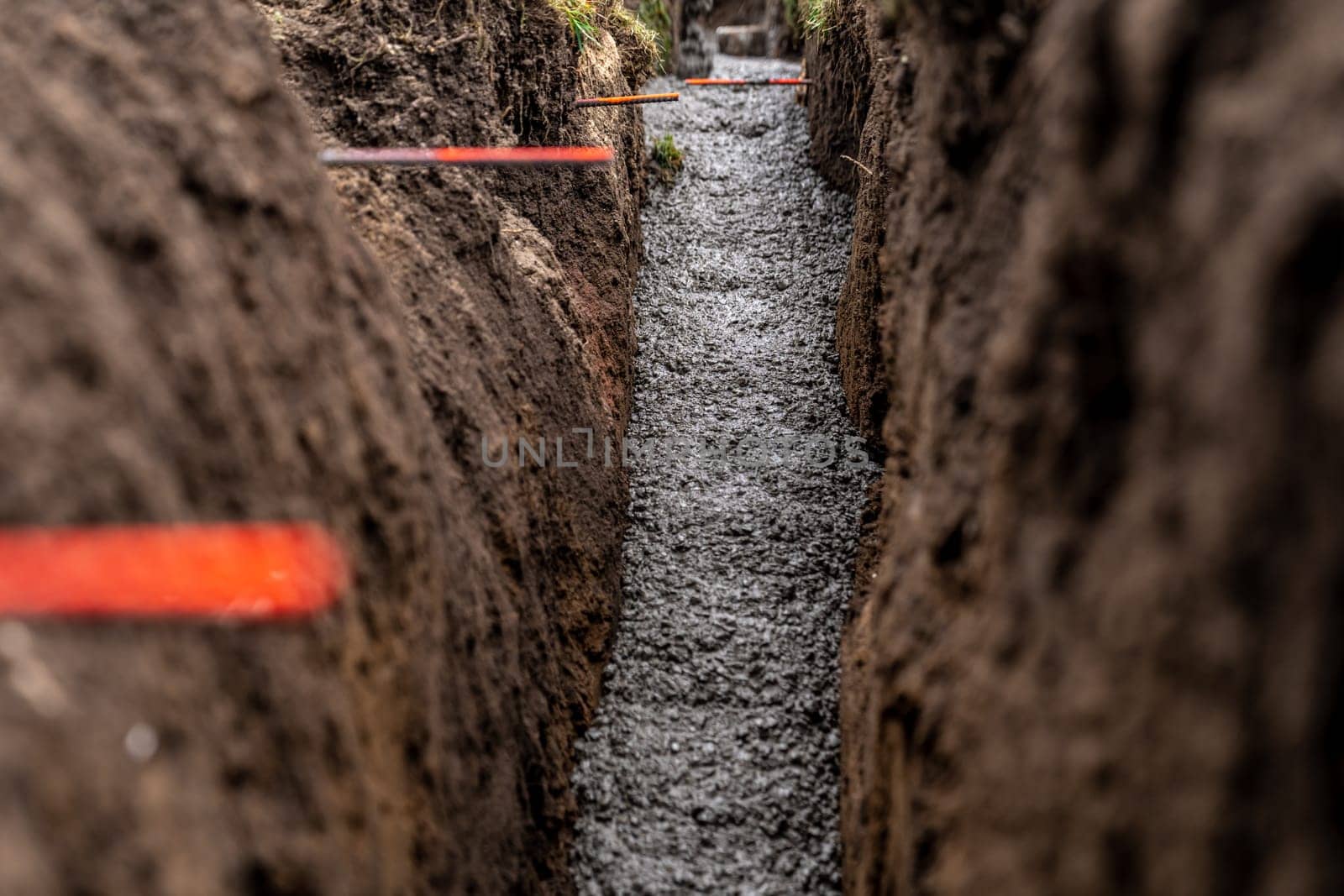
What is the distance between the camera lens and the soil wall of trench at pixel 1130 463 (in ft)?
3.22

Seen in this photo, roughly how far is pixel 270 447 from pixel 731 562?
3194 millimetres

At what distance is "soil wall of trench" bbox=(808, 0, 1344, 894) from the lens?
38.7 inches

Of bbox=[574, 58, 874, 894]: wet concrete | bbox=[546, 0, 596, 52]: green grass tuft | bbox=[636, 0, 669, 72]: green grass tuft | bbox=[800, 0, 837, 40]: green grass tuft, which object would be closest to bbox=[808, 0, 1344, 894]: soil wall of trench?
bbox=[574, 58, 874, 894]: wet concrete

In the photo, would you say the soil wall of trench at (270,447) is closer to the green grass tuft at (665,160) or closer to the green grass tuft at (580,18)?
the green grass tuft at (580,18)

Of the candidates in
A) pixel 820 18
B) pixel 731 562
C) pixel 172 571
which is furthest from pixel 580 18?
pixel 172 571

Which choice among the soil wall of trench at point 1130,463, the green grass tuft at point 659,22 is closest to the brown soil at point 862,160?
the soil wall of trench at point 1130,463

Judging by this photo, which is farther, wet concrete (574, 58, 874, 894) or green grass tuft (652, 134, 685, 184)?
green grass tuft (652, 134, 685, 184)

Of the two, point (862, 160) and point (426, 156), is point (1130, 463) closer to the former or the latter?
point (426, 156)

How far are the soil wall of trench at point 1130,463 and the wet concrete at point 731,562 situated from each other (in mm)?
1254

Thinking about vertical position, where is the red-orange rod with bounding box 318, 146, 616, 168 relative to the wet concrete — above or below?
above

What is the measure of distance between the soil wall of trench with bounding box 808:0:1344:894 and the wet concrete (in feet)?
4.11

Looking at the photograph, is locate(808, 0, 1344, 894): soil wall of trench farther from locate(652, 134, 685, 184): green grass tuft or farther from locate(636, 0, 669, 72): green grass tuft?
locate(636, 0, 669, 72): green grass tuft

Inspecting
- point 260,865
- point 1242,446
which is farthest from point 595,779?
point 1242,446

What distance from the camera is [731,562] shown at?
459 cm
